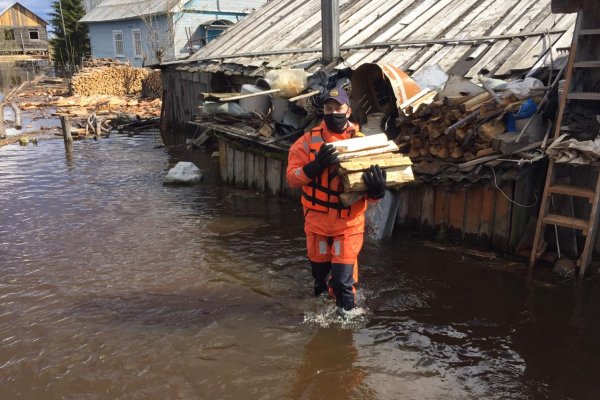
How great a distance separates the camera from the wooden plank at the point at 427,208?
23.6ft

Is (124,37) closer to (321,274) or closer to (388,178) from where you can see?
(321,274)

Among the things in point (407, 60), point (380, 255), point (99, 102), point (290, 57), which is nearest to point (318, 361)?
point (380, 255)

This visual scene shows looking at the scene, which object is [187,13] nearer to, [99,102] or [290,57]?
[99,102]

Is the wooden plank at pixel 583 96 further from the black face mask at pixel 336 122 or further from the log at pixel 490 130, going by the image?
the black face mask at pixel 336 122

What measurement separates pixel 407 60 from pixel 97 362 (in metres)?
7.35

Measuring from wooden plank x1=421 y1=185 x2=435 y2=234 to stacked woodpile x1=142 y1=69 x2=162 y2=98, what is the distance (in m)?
23.0

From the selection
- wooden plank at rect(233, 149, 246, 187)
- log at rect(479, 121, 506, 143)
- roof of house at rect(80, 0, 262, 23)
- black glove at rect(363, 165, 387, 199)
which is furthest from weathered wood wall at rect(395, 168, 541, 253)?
roof of house at rect(80, 0, 262, 23)

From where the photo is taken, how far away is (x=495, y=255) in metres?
6.60

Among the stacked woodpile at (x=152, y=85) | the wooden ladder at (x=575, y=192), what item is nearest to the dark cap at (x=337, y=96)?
the wooden ladder at (x=575, y=192)

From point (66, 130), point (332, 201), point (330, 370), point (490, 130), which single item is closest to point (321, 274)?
point (332, 201)

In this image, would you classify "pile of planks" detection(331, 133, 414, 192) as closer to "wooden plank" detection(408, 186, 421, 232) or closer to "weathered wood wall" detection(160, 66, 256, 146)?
"wooden plank" detection(408, 186, 421, 232)

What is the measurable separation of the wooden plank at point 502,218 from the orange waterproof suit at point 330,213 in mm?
2521

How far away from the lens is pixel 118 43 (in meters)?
36.3

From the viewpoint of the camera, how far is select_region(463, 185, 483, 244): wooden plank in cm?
668
